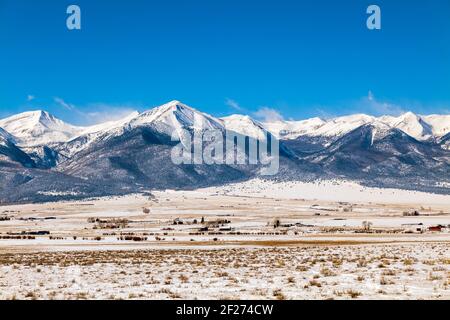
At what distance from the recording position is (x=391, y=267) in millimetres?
35875

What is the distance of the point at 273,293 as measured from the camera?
→ 24359 mm

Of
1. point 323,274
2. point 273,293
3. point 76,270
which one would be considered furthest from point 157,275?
point 273,293
